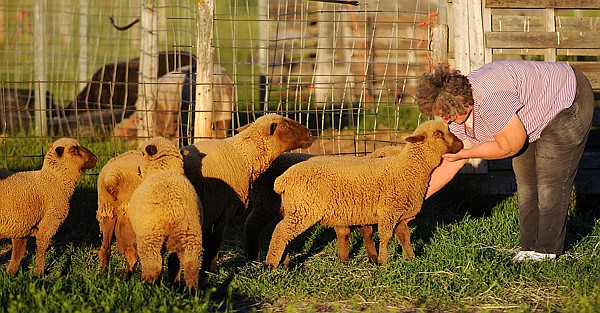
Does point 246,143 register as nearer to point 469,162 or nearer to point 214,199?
point 214,199

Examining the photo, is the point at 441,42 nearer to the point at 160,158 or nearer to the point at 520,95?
the point at 520,95

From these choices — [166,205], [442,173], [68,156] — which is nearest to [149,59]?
[68,156]

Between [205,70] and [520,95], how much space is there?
12.1 feet

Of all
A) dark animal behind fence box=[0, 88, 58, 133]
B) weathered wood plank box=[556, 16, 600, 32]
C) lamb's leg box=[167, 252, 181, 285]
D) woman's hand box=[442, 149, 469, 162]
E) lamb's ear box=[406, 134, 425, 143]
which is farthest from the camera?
dark animal behind fence box=[0, 88, 58, 133]

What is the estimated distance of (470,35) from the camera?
383 inches

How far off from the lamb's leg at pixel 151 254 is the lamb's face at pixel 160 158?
2.57 feet

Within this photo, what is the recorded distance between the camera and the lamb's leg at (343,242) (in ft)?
26.0

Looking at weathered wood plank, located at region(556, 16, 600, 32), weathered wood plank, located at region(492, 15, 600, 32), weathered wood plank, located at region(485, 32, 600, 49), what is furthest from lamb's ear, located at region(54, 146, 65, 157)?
weathered wood plank, located at region(556, 16, 600, 32)

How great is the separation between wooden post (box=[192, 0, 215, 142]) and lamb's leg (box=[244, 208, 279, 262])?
4.84 ft

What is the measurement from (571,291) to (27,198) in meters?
4.48

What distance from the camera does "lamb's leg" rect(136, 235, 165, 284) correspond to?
6.15m

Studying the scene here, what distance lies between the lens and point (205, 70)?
9.38 metres

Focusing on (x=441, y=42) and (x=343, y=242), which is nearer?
(x=343, y=242)

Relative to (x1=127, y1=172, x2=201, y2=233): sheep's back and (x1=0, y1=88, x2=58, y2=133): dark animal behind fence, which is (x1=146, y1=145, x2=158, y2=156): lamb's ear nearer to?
(x1=127, y1=172, x2=201, y2=233): sheep's back
